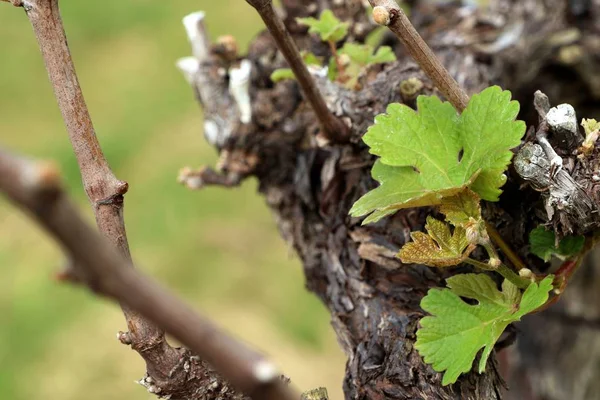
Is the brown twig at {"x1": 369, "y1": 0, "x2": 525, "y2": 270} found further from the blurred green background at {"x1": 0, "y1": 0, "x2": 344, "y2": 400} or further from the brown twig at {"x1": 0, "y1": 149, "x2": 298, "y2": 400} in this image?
the blurred green background at {"x1": 0, "y1": 0, "x2": 344, "y2": 400}

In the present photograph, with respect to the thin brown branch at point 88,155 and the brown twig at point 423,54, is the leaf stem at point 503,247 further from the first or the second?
the thin brown branch at point 88,155

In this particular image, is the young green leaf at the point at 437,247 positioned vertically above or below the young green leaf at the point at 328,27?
below

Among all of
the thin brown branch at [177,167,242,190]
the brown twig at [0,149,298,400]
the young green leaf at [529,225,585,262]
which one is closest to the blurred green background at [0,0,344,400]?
the thin brown branch at [177,167,242,190]

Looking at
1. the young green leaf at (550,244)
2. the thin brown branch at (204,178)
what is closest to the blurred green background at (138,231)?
the thin brown branch at (204,178)

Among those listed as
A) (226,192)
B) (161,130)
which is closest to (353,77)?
(226,192)

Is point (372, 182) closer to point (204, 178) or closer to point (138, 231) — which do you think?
point (204, 178)

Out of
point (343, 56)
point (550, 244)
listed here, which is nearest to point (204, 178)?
point (343, 56)
